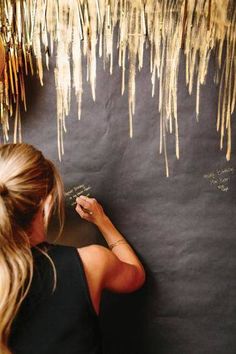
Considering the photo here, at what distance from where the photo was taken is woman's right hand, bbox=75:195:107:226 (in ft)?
3.89

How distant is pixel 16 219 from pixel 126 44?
54cm

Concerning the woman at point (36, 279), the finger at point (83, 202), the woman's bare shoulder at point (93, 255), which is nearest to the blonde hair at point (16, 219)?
the woman at point (36, 279)

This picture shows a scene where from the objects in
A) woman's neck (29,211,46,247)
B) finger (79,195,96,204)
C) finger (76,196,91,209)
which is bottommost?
finger (76,196,91,209)

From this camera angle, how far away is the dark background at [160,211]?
1.11 meters

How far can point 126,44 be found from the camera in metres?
1.17

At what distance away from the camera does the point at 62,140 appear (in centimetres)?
124

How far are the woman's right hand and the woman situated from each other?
0.20m

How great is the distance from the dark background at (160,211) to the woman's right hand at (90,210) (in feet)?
0.08

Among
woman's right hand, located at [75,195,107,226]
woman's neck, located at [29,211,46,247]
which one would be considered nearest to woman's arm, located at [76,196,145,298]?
woman's right hand, located at [75,195,107,226]

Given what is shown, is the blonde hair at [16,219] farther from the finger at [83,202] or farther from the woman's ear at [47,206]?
the finger at [83,202]

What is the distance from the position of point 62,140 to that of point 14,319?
512 millimetres

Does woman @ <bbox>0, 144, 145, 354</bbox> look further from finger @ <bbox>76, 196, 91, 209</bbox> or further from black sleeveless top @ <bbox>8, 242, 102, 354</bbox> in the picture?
finger @ <bbox>76, 196, 91, 209</bbox>

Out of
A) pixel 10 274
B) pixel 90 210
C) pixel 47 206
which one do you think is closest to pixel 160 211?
pixel 90 210

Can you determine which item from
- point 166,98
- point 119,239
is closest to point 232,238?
point 119,239
